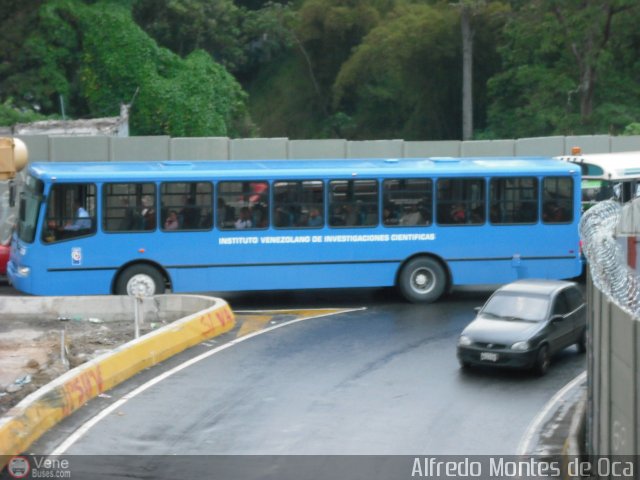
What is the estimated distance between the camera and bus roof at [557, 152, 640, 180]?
27.4m

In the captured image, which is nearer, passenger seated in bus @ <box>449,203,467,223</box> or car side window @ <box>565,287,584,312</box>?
car side window @ <box>565,287,584,312</box>

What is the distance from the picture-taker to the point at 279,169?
24.5 m

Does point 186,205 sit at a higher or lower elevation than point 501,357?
higher

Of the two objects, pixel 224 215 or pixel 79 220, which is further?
pixel 224 215

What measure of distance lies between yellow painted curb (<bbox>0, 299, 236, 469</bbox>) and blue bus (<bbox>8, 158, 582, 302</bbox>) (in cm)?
250

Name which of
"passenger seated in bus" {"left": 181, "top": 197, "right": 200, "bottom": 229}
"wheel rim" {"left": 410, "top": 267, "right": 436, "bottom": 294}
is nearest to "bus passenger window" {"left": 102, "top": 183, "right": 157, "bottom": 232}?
"passenger seated in bus" {"left": 181, "top": 197, "right": 200, "bottom": 229}

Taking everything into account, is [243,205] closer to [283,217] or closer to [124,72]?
[283,217]

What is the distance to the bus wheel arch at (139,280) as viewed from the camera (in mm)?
23641

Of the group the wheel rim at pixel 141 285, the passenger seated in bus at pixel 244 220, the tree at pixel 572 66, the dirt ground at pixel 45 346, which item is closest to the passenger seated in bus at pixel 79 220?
the wheel rim at pixel 141 285

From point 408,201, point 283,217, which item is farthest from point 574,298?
point 283,217

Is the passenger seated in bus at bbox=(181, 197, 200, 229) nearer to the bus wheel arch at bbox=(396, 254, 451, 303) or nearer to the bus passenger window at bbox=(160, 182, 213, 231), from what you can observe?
the bus passenger window at bbox=(160, 182, 213, 231)

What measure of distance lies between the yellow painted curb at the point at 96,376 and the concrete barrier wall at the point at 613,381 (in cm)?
674

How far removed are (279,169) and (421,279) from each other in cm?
385

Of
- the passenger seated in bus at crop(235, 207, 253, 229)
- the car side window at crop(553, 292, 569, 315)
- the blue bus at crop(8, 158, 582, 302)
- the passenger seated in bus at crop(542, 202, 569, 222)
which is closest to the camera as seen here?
the car side window at crop(553, 292, 569, 315)
